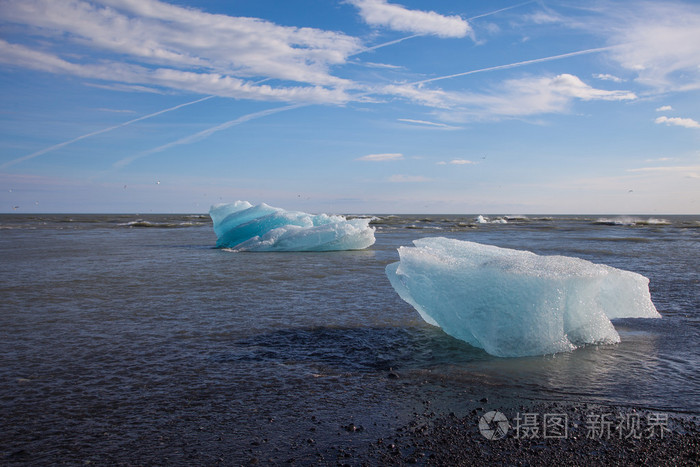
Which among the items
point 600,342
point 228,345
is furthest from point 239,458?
point 600,342

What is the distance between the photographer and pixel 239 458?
3025 millimetres

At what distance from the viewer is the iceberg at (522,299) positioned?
201 inches

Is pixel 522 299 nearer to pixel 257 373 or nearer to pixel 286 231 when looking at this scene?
pixel 257 373

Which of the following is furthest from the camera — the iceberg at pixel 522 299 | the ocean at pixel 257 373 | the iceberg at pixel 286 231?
the iceberg at pixel 286 231

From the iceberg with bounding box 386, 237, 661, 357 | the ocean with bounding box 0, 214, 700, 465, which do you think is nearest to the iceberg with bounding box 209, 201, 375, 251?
the ocean with bounding box 0, 214, 700, 465

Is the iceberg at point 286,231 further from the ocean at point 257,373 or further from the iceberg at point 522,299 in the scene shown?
the iceberg at point 522,299

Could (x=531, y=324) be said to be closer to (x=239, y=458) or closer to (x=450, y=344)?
(x=450, y=344)

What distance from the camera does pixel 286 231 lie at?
17984 mm

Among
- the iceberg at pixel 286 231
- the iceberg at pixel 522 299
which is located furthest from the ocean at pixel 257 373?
the iceberg at pixel 286 231

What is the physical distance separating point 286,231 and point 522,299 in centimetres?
1356

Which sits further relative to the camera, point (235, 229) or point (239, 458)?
point (235, 229)

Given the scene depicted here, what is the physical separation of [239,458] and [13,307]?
653 centimetres

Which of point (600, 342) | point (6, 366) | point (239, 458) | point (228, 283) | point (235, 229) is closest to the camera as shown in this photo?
point (239, 458)

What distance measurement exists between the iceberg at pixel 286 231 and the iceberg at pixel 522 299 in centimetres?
1074
